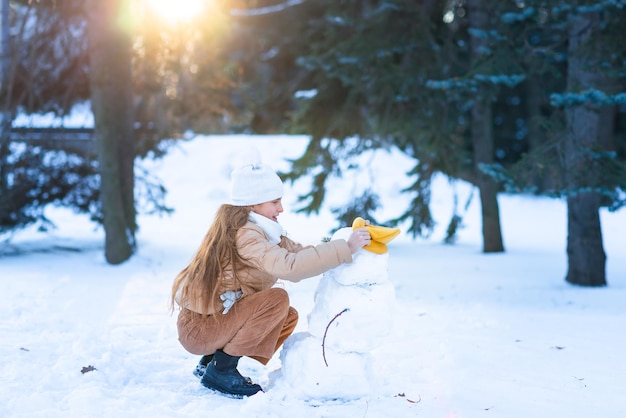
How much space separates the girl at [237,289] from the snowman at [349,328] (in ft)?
0.87

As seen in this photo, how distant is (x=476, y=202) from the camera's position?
18.1m

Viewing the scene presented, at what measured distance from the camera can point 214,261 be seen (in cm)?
381

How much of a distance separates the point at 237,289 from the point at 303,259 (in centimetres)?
51

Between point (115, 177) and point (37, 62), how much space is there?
7.45 feet

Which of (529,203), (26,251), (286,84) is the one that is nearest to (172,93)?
(26,251)

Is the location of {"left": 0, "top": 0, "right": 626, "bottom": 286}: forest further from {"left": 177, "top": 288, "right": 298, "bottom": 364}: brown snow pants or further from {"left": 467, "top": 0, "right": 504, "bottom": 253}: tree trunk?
{"left": 177, "top": 288, "right": 298, "bottom": 364}: brown snow pants

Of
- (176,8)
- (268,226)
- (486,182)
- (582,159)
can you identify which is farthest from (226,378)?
(486,182)

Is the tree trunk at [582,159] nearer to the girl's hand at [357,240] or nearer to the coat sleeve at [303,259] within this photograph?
the girl's hand at [357,240]

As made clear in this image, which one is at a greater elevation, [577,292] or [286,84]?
[286,84]

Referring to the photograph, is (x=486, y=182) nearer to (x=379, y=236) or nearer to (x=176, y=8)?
(x=176, y=8)

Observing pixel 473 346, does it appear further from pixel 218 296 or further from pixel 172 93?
pixel 172 93

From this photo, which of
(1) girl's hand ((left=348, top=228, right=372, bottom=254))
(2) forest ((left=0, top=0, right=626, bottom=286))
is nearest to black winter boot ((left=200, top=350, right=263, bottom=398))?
(1) girl's hand ((left=348, top=228, right=372, bottom=254))

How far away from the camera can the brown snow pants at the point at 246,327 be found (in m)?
3.83

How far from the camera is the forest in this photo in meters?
7.05
